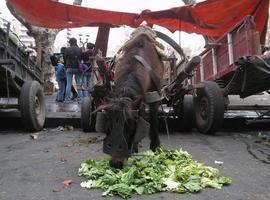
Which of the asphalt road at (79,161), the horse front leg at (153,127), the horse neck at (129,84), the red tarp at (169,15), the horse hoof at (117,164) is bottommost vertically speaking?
the asphalt road at (79,161)

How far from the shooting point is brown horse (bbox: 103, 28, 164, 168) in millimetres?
4535

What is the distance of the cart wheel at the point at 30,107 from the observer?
8.65 metres

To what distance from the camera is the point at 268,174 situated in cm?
534

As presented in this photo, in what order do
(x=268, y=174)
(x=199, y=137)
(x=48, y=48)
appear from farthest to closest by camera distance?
(x=48, y=48) < (x=199, y=137) < (x=268, y=174)

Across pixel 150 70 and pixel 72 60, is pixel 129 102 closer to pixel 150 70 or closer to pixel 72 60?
pixel 150 70

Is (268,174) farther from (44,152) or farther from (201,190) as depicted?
(44,152)

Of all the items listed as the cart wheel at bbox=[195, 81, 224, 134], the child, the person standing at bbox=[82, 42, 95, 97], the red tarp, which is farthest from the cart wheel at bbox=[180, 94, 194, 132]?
the child

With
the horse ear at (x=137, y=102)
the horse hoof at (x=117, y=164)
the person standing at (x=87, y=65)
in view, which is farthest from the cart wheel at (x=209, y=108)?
the person standing at (x=87, y=65)

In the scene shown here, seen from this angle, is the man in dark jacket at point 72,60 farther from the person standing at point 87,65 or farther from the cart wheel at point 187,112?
the cart wheel at point 187,112

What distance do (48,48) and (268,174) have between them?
17.2 meters

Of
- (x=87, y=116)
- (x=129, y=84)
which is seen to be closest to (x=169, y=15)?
(x=87, y=116)

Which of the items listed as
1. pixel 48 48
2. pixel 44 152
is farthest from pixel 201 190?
pixel 48 48

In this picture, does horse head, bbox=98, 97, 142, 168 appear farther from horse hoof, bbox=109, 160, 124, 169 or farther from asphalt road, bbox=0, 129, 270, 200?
asphalt road, bbox=0, 129, 270, 200

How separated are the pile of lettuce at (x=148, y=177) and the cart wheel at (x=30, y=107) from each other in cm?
373
